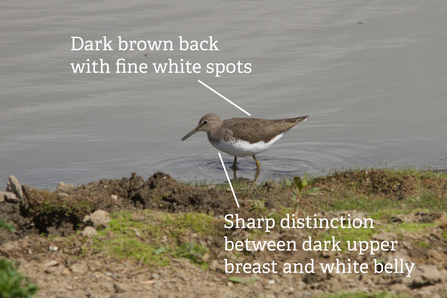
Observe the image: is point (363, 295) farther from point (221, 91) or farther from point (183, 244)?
point (221, 91)

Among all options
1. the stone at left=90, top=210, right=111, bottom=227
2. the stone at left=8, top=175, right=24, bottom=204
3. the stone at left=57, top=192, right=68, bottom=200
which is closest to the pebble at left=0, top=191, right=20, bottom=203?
the stone at left=8, top=175, right=24, bottom=204

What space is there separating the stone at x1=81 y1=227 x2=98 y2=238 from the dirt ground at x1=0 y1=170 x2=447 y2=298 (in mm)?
17

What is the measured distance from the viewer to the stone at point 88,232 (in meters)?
6.15

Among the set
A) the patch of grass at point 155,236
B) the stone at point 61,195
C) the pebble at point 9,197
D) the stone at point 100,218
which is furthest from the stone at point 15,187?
the patch of grass at point 155,236

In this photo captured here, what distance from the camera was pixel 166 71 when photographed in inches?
696

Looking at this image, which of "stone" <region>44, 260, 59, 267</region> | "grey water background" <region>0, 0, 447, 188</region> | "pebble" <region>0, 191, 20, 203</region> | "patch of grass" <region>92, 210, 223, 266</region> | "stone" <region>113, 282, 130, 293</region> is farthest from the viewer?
"grey water background" <region>0, 0, 447, 188</region>

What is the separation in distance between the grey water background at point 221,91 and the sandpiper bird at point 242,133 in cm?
68

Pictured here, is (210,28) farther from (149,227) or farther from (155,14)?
(149,227)

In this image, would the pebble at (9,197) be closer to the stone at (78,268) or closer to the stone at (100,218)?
the stone at (100,218)

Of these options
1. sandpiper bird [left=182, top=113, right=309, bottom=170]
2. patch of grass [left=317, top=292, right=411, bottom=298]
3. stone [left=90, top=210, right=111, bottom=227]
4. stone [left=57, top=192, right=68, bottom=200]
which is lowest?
patch of grass [left=317, top=292, right=411, bottom=298]

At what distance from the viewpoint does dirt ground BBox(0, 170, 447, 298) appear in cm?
524

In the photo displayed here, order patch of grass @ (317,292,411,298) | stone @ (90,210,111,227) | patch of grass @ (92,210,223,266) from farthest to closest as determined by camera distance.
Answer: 1. stone @ (90,210,111,227)
2. patch of grass @ (92,210,223,266)
3. patch of grass @ (317,292,411,298)

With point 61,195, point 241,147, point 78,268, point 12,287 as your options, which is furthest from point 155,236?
point 241,147

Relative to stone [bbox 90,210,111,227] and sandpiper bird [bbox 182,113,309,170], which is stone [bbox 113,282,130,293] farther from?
sandpiper bird [bbox 182,113,309,170]
